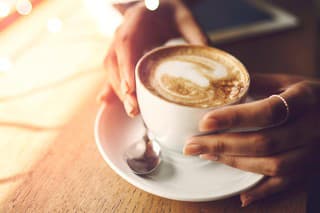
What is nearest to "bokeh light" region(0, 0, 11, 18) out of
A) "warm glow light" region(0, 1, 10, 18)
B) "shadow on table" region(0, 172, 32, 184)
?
"warm glow light" region(0, 1, 10, 18)

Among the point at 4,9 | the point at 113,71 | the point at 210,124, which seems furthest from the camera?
the point at 4,9

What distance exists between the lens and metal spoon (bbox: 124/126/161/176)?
2.15 ft

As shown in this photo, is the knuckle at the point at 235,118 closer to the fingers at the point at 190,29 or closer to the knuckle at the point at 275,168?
the knuckle at the point at 275,168

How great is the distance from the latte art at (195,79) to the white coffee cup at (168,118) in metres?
0.02

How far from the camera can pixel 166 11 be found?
1.07 metres

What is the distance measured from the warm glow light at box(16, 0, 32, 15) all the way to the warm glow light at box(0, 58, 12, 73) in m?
0.27

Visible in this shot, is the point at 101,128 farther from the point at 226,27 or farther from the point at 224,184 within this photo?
the point at 226,27

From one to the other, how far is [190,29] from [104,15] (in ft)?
1.23

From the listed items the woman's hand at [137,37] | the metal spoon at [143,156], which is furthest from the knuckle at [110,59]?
the metal spoon at [143,156]

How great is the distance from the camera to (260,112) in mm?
645

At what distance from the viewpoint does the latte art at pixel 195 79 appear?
0.69 meters

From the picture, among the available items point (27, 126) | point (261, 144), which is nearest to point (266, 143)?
point (261, 144)

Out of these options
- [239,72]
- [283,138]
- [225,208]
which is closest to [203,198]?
[225,208]

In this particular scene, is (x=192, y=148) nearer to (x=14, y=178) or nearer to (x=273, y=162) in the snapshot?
(x=273, y=162)
